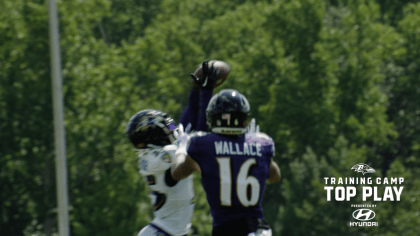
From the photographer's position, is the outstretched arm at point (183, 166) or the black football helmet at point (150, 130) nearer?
the outstretched arm at point (183, 166)

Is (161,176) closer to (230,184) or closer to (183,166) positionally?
(183,166)

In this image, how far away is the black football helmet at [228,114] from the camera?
144 inches

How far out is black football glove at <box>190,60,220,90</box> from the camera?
14.3 feet

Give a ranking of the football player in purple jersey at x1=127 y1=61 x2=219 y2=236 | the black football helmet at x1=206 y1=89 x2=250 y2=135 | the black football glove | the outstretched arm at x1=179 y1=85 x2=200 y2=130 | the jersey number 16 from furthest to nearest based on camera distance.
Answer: the outstretched arm at x1=179 y1=85 x2=200 y2=130
the football player in purple jersey at x1=127 y1=61 x2=219 y2=236
the black football glove
the black football helmet at x1=206 y1=89 x2=250 y2=135
the jersey number 16

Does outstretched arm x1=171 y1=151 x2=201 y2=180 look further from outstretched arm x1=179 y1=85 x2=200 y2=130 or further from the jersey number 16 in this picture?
outstretched arm x1=179 y1=85 x2=200 y2=130

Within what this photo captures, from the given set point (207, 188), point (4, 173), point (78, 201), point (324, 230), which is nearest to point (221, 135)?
point (207, 188)

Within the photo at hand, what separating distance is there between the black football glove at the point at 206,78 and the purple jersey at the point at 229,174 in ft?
2.55

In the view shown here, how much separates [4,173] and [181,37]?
10589 mm

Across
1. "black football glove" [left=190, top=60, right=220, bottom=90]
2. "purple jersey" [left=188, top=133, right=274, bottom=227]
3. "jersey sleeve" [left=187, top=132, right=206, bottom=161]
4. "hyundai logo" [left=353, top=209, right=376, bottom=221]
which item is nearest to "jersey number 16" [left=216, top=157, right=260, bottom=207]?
"purple jersey" [left=188, top=133, right=274, bottom=227]

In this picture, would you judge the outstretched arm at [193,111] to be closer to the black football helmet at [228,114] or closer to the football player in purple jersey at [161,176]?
the football player in purple jersey at [161,176]

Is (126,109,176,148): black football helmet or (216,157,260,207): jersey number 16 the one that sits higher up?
(126,109,176,148): black football helmet

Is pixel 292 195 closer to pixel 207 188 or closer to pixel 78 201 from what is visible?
pixel 78 201

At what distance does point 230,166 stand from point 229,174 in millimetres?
52

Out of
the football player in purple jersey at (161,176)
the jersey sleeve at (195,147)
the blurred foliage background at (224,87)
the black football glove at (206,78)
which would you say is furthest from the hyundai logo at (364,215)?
the jersey sleeve at (195,147)
